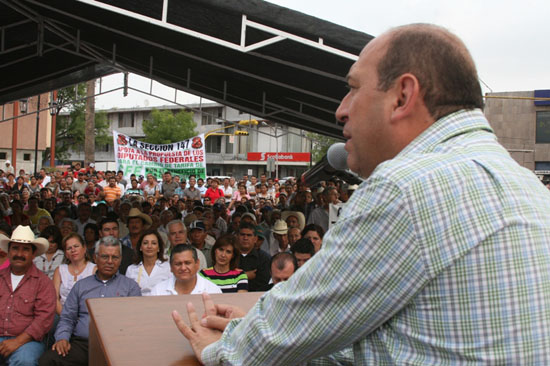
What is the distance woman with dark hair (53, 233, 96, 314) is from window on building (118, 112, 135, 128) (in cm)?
6704

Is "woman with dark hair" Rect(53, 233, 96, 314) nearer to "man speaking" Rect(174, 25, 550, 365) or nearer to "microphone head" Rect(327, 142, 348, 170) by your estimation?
"microphone head" Rect(327, 142, 348, 170)

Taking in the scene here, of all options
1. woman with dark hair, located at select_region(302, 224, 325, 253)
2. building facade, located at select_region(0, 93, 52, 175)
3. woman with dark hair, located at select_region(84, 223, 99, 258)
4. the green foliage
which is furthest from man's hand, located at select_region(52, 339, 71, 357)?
the green foliage

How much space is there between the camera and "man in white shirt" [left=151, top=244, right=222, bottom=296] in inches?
201

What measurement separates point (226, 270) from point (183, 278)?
36.0 inches

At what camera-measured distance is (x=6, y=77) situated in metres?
11.5

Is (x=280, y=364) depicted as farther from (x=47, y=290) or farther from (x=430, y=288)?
(x=47, y=290)

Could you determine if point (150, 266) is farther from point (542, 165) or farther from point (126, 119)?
point (126, 119)

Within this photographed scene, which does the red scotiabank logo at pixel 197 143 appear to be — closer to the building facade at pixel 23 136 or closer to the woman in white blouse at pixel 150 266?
the woman in white blouse at pixel 150 266

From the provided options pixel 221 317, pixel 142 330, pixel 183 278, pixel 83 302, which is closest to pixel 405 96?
pixel 221 317

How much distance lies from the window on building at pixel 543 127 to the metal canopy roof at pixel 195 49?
120 feet

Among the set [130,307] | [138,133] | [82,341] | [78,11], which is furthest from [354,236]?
[138,133]

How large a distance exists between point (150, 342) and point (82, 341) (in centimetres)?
395

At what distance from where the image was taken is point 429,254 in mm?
910

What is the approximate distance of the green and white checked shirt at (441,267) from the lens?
0.92 metres
